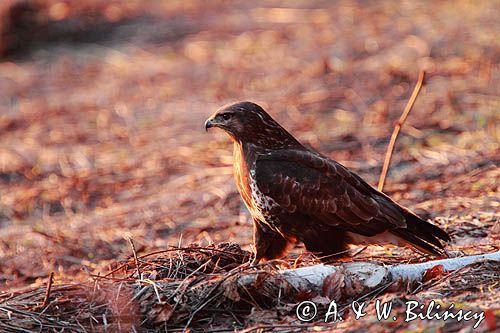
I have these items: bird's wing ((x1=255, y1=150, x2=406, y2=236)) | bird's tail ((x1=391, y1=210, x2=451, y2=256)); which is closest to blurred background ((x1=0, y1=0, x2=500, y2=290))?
bird's tail ((x1=391, y1=210, x2=451, y2=256))

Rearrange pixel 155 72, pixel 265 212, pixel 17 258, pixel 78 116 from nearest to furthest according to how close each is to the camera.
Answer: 1. pixel 265 212
2. pixel 17 258
3. pixel 78 116
4. pixel 155 72

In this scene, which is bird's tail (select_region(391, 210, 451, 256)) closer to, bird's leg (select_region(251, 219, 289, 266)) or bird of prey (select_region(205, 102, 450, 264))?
bird of prey (select_region(205, 102, 450, 264))

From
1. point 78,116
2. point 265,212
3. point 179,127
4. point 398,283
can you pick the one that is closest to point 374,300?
point 398,283

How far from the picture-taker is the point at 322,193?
254 inches

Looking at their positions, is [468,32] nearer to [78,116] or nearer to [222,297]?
[78,116]

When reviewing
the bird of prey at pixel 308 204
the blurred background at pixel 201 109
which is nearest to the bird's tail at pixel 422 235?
the bird of prey at pixel 308 204

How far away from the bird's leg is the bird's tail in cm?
79

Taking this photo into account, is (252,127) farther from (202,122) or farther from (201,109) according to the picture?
(201,109)

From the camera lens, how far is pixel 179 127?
12.2 meters

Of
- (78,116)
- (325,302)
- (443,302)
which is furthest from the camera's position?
(78,116)

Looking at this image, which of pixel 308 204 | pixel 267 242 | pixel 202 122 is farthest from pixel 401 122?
pixel 202 122

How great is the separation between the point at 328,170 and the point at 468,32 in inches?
322

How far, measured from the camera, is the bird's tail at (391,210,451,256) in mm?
6238

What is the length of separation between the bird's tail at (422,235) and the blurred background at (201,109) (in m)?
0.44
